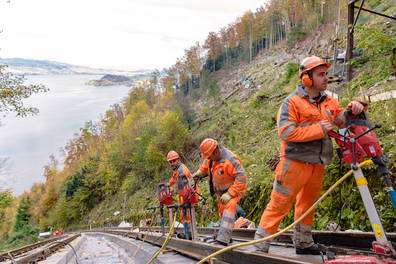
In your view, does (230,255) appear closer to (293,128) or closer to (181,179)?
(293,128)

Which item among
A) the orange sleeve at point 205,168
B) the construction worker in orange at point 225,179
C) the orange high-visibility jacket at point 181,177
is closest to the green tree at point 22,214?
the orange high-visibility jacket at point 181,177

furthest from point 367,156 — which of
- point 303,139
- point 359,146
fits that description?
point 303,139

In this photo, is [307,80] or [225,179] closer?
[307,80]

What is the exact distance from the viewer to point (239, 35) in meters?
89.4

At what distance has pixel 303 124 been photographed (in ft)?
10.7

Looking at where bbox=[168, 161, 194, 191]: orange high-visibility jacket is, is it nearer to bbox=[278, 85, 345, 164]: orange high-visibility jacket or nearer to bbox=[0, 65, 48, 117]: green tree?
bbox=[278, 85, 345, 164]: orange high-visibility jacket

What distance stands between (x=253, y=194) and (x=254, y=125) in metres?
10.6

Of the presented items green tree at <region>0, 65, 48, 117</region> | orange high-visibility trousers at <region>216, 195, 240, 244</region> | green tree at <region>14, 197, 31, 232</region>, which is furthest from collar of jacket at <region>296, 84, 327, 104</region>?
green tree at <region>14, 197, 31, 232</region>

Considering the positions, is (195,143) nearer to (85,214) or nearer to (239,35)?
(85,214)

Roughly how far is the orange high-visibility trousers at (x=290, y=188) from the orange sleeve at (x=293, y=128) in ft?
1.06

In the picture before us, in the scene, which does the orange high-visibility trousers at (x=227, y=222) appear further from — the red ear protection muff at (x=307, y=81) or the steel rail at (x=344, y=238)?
the red ear protection muff at (x=307, y=81)

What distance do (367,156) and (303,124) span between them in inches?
27.1

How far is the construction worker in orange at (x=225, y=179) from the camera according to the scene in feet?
15.2

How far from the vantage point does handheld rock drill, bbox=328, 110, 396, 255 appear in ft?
8.94
